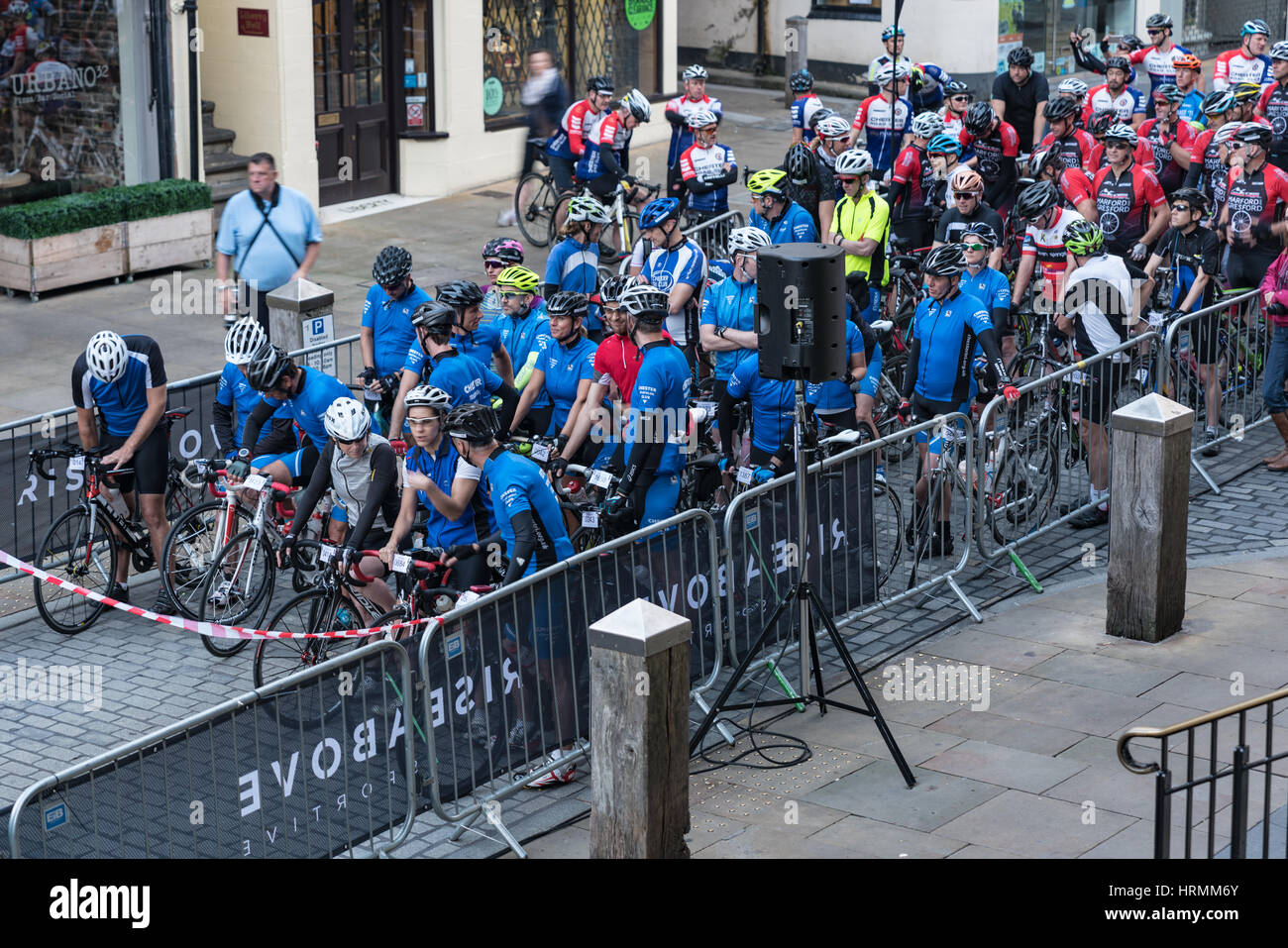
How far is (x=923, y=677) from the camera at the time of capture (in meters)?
9.66

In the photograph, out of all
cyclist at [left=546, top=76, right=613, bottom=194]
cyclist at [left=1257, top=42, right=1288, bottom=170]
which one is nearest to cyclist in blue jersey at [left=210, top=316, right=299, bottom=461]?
cyclist at [left=546, top=76, right=613, bottom=194]

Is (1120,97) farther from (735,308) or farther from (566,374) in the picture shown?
(566,374)

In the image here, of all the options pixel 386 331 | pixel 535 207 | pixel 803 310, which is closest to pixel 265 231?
pixel 386 331

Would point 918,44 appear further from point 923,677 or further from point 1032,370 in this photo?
point 923,677

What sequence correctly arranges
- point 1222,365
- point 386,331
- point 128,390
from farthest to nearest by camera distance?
point 1222,365 < point 386,331 < point 128,390

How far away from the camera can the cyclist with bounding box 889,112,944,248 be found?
627 inches

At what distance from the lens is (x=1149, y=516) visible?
10031 millimetres

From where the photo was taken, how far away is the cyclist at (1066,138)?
16.1 m

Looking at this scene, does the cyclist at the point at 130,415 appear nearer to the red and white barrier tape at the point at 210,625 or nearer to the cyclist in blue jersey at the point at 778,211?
the red and white barrier tape at the point at 210,625

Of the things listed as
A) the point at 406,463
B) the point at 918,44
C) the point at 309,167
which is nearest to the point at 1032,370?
the point at 406,463

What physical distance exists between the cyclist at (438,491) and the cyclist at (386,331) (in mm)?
2628

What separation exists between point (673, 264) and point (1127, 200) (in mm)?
4755

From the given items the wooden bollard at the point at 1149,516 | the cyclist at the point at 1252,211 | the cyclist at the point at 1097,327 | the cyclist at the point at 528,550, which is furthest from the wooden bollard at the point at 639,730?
the cyclist at the point at 1252,211
